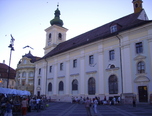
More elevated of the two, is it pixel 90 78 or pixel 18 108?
pixel 90 78

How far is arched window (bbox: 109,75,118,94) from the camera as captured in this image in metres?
27.2

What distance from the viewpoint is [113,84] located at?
27.6 meters

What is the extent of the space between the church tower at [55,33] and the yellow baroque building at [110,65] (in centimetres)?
899

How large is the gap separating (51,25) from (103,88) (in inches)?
1227

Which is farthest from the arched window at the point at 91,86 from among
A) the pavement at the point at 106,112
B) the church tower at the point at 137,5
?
the church tower at the point at 137,5

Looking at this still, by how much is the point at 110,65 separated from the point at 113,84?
3127mm

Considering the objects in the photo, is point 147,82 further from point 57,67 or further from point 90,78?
point 57,67

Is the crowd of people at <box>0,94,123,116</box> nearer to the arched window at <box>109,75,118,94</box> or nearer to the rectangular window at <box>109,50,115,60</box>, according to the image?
the arched window at <box>109,75,118,94</box>

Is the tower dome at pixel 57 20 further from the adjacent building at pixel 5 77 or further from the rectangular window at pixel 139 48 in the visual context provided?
the rectangular window at pixel 139 48

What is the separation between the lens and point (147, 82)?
912 inches

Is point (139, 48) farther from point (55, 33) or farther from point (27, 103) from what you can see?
point (55, 33)

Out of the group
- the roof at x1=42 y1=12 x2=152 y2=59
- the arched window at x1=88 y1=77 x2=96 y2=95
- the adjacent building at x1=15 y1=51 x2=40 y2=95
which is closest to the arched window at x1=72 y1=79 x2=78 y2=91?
the arched window at x1=88 y1=77 x2=96 y2=95

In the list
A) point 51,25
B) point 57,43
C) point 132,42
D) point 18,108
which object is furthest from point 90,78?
point 51,25

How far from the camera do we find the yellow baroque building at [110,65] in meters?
24.2
